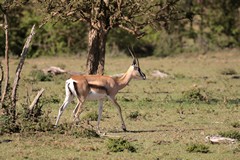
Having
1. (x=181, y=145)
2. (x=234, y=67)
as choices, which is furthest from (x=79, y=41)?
(x=181, y=145)

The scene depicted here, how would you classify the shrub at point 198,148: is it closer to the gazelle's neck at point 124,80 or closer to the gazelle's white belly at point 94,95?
the gazelle's white belly at point 94,95

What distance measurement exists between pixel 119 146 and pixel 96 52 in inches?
394

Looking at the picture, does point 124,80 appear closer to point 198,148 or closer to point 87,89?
point 87,89

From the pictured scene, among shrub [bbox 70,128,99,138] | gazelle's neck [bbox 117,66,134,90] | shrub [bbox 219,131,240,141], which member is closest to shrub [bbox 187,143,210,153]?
shrub [bbox 219,131,240,141]

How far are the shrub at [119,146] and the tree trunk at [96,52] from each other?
30.6ft

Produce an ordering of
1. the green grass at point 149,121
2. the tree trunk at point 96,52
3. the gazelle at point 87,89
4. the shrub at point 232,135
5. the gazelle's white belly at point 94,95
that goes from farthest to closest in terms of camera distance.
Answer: the tree trunk at point 96,52
the gazelle's white belly at point 94,95
the gazelle at point 87,89
the shrub at point 232,135
the green grass at point 149,121

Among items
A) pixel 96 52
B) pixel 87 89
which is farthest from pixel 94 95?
pixel 96 52

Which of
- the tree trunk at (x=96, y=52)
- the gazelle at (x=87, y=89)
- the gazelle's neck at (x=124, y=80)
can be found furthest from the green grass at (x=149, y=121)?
the tree trunk at (x=96, y=52)

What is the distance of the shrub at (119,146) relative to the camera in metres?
12.0

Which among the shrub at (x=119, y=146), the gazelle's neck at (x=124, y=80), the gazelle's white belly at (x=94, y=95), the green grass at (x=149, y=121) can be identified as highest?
the gazelle's neck at (x=124, y=80)

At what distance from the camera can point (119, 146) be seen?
1196 cm

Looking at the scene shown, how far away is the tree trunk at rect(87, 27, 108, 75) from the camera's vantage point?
21.4m

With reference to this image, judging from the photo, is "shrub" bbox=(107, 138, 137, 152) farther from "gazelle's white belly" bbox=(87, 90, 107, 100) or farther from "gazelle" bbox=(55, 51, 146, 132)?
"gazelle's white belly" bbox=(87, 90, 107, 100)

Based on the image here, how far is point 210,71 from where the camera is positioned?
2988cm
